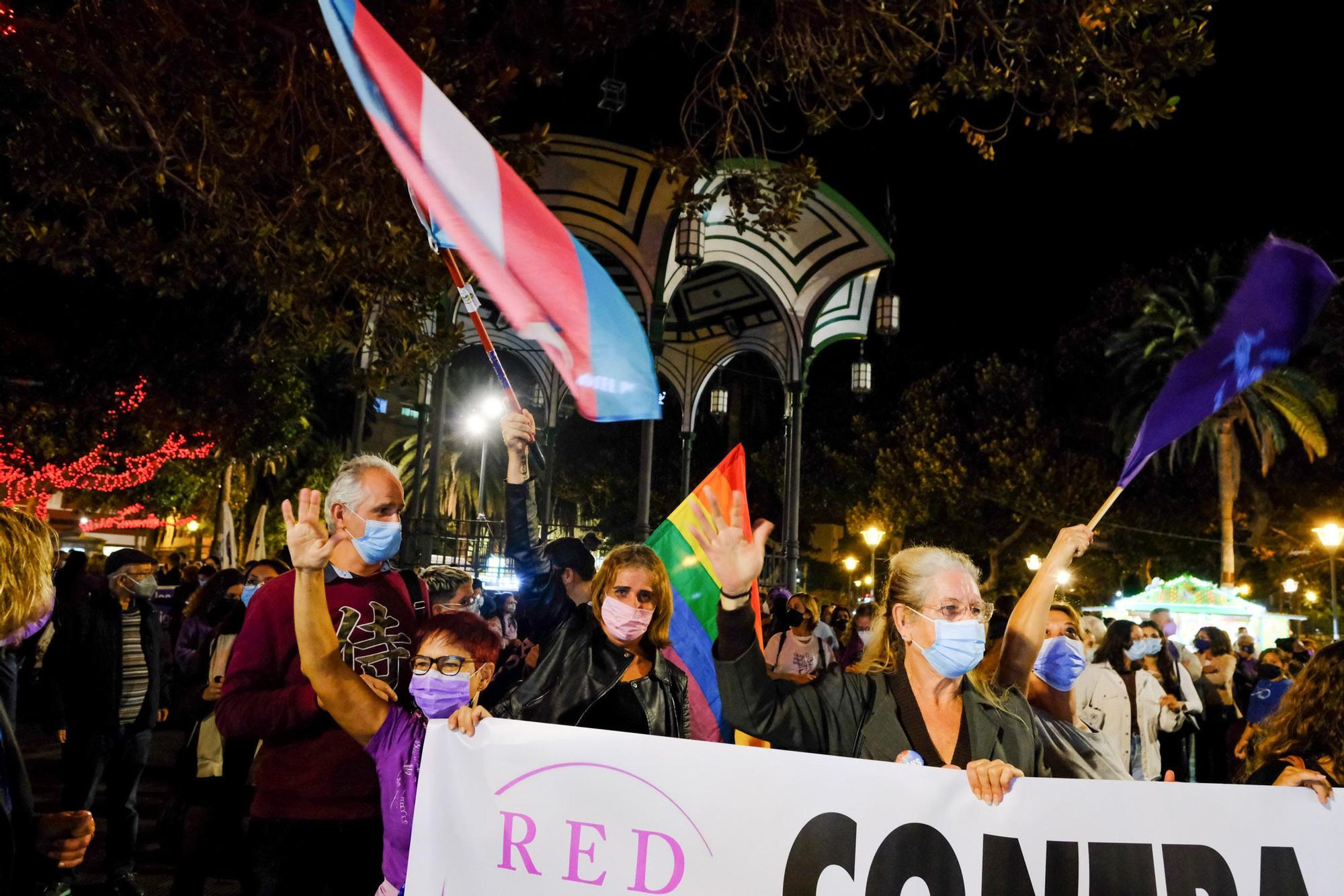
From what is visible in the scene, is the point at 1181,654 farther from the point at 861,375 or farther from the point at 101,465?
the point at 101,465

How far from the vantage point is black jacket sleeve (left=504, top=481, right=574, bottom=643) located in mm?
4234

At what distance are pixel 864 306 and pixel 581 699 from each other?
57.1ft

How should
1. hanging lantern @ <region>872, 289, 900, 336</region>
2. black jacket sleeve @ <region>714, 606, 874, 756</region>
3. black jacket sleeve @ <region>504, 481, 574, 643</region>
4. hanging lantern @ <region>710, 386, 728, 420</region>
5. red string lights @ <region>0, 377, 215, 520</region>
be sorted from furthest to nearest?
1. hanging lantern @ <region>710, 386, 728, 420</region>
2. hanging lantern @ <region>872, 289, 900, 336</region>
3. red string lights @ <region>0, 377, 215, 520</region>
4. black jacket sleeve @ <region>504, 481, 574, 643</region>
5. black jacket sleeve @ <region>714, 606, 874, 756</region>

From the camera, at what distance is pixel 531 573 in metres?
4.52

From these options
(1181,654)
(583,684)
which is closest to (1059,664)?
(583,684)

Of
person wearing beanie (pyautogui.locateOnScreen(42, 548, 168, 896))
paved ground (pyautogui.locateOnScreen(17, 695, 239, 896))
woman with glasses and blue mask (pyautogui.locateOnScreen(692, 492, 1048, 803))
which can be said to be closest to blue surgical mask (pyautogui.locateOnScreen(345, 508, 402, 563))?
woman with glasses and blue mask (pyautogui.locateOnScreen(692, 492, 1048, 803))

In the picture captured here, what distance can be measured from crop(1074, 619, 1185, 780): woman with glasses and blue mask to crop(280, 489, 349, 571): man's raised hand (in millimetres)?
5242

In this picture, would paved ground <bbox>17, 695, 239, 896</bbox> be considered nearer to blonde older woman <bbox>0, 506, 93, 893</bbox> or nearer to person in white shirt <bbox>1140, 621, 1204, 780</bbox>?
blonde older woman <bbox>0, 506, 93, 893</bbox>

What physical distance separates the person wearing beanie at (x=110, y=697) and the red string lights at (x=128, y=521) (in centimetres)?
3320

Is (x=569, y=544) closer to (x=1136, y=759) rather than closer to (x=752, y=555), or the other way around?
(x=752, y=555)

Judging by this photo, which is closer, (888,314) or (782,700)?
(782,700)

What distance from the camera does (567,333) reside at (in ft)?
11.7

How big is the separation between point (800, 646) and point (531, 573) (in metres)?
5.48

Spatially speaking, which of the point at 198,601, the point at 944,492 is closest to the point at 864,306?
the point at 198,601
